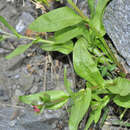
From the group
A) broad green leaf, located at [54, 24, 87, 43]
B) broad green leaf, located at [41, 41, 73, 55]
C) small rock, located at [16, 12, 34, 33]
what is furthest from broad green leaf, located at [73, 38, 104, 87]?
small rock, located at [16, 12, 34, 33]

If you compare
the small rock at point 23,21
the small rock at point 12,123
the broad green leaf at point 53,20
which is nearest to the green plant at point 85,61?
the broad green leaf at point 53,20

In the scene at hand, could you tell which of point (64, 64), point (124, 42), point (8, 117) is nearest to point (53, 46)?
point (64, 64)

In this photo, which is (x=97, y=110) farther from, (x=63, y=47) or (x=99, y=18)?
(x=99, y=18)

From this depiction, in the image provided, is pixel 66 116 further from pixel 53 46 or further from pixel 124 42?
pixel 124 42

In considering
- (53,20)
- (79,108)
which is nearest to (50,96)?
(79,108)

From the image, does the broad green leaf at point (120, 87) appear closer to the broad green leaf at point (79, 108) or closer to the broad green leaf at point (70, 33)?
the broad green leaf at point (79, 108)

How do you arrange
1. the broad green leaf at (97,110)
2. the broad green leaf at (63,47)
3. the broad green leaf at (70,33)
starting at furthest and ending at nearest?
the broad green leaf at (63,47) → the broad green leaf at (70,33) → the broad green leaf at (97,110)
